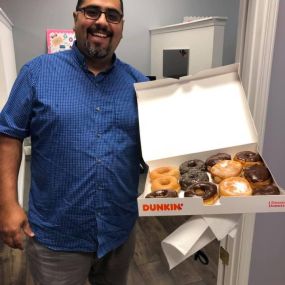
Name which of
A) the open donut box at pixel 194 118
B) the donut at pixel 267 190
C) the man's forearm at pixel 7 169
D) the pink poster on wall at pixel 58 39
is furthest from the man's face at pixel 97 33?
the pink poster on wall at pixel 58 39

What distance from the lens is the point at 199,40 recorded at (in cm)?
245

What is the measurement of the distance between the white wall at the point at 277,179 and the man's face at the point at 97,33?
61 cm

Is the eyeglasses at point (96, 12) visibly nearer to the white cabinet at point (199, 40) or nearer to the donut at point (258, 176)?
the donut at point (258, 176)

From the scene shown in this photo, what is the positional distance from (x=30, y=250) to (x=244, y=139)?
0.80 meters

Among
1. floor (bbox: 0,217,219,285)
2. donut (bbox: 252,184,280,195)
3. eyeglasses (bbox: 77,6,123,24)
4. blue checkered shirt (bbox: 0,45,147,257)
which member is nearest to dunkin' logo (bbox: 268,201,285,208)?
donut (bbox: 252,184,280,195)

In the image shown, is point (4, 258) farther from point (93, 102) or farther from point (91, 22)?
point (91, 22)

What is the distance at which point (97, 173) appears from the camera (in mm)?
975

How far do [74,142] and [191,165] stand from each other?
14.3 inches

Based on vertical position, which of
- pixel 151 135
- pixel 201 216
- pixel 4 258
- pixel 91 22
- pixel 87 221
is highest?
pixel 91 22

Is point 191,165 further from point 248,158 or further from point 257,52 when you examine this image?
point 257,52

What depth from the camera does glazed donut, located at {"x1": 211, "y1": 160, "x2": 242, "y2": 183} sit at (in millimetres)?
868

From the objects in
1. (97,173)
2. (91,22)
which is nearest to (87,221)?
(97,173)

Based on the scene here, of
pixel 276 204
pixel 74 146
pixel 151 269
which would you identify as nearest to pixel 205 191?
pixel 276 204

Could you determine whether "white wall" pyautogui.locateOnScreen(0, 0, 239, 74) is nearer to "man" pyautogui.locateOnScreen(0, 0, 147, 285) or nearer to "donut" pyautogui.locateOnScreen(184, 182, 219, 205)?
"man" pyautogui.locateOnScreen(0, 0, 147, 285)
